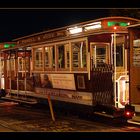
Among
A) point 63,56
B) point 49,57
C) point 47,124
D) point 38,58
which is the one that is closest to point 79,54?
point 63,56

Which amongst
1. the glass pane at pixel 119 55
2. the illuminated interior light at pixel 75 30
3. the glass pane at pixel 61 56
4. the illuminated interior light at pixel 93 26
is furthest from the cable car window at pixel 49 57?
the glass pane at pixel 119 55

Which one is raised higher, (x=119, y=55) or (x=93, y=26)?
(x=93, y=26)

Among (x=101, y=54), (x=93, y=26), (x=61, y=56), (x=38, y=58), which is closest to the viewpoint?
(x=93, y=26)

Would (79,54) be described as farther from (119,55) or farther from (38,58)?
(38,58)

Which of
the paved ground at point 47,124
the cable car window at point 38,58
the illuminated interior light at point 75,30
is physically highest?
the illuminated interior light at point 75,30

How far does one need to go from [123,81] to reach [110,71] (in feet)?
1.72

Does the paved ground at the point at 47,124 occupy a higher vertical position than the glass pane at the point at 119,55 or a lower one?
lower

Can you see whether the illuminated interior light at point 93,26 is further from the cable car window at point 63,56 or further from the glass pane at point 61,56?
the glass pane at point 61,56

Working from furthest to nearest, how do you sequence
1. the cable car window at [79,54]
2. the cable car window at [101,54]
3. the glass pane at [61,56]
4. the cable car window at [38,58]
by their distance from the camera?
1. the cable car window at [38,58]
2. the glass pane at [61,56]
3. the cable car window at [101,54]
4. the cable car window at [79,54]

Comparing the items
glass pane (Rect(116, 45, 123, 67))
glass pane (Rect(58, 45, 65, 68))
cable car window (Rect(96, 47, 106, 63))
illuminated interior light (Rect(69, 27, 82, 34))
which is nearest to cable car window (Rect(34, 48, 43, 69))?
glass pane (Rect(58, 45, 65, 68))

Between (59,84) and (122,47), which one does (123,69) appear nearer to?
(122,47)

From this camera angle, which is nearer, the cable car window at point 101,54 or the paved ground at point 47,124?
the paved ground at point 47,124

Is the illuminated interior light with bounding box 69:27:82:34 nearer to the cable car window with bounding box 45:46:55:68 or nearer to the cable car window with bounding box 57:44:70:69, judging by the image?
the cable car window with bounding box 57:44:70:69

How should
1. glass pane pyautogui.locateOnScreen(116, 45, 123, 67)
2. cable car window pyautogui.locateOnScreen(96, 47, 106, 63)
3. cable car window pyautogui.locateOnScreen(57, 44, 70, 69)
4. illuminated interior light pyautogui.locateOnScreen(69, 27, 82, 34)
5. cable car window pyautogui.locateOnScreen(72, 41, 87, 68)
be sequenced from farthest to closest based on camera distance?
cable car window pyautogui.locateOnScreen(57, 44, 70, 69), illuminated interior light pyautogui.locateOnScreen(69, 27, 82, 34), cable car window pyautogui.locateOnScreen(96, 47, 106, 63), cable car window pyautogui.locateOnScreen(72, 41, 87, 68), glass pane pyautogui.locateOnScreen(116, 45, 123, 67)
